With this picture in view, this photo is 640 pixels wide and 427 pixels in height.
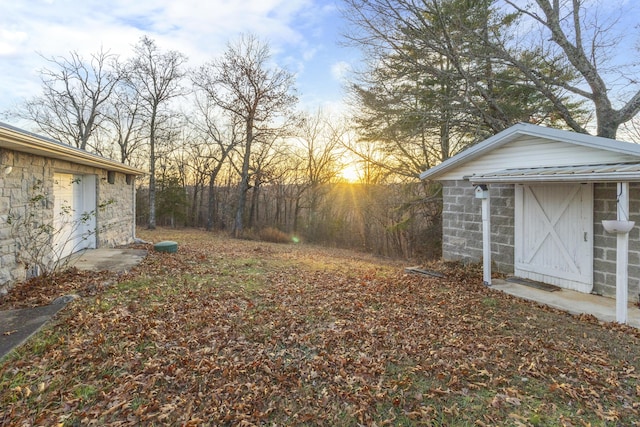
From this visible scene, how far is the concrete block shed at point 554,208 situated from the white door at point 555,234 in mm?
14

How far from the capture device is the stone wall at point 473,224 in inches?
260

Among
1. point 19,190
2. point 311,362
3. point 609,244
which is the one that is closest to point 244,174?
point 19,190

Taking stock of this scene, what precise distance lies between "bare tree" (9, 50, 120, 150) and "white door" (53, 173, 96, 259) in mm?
13262

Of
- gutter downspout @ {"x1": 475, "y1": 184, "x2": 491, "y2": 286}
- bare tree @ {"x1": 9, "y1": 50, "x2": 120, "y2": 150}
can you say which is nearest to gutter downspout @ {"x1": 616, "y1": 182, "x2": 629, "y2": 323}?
gutter downspout @ {"x1": 475, "y1": 184, "x2": 491, "y2": 286}

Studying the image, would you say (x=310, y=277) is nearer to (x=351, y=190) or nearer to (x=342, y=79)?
(x=342, y=79)

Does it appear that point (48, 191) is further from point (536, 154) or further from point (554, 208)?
point (554, 208)

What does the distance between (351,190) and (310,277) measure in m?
11.7

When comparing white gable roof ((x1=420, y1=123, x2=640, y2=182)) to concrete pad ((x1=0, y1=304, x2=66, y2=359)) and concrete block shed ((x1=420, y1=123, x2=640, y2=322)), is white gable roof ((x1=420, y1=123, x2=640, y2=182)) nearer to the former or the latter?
concrete block shed ((x1=420, y1=123, x2=640, y2=322))

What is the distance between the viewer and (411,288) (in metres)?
5.76

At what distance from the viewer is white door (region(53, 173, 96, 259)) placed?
6.84 metres

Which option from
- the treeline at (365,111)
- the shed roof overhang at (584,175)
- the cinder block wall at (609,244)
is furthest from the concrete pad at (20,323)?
the treeline at (365,111)

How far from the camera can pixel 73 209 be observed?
715 cm

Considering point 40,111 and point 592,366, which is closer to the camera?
point 592,366

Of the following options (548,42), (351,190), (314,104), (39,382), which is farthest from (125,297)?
(314,104)
